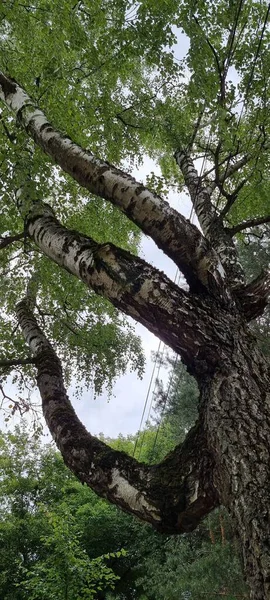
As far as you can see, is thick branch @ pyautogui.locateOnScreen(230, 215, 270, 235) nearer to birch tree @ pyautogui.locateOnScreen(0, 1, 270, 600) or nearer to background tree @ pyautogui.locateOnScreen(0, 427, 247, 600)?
birch tree @ pyautogui.locateOnScreen(0, 1, 270, 600)

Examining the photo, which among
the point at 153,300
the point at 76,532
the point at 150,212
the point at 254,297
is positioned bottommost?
the point at 76,532

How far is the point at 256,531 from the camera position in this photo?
4.62 ft

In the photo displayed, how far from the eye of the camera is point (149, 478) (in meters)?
1.87

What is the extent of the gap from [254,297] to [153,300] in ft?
2.15

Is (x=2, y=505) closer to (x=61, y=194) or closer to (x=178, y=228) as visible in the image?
(x=61, y=194)

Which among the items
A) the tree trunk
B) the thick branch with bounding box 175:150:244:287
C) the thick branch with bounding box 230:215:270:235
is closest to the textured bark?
the tree trunk

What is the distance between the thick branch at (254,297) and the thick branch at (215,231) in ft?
0.53

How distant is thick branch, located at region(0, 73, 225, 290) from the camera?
2102mm

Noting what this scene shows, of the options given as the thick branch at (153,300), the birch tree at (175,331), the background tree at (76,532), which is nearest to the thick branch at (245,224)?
the birch tree at (175,331)

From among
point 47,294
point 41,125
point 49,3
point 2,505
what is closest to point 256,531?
point 41,125

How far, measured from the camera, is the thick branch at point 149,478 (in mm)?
1724

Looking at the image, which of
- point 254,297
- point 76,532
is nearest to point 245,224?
point 254,297

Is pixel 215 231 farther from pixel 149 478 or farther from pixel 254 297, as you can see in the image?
pixel 149 478

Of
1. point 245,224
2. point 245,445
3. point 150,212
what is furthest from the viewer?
point 245,224
